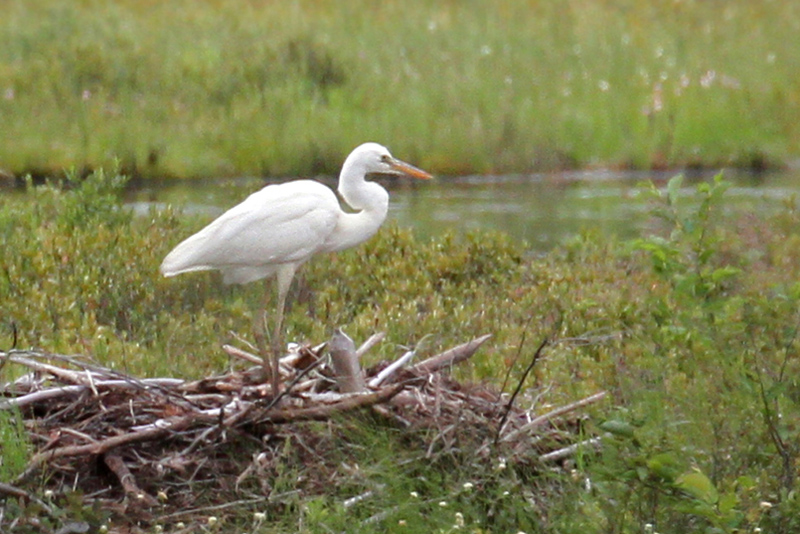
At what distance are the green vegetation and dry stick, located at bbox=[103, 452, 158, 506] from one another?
252 millimetres

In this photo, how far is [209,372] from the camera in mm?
7016

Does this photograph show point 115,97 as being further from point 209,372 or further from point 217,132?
point 209,372

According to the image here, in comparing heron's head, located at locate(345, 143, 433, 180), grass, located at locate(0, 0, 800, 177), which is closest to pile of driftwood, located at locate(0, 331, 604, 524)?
heron's head, located at locate(345, 143, 433, 180)

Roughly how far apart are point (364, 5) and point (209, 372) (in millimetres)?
13940

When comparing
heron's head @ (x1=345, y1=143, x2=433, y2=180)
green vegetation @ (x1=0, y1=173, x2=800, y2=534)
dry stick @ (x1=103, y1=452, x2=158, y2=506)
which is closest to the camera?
green vegetation @ (x1=0, y1=173, x2=800, y2=534)

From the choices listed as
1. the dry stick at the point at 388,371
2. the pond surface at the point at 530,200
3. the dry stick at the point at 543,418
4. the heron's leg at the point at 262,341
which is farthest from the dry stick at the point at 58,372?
the pond surface at the point at 530,200

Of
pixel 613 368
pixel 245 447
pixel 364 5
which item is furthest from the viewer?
pixel 364 5

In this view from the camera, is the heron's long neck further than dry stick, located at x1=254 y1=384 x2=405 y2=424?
Yes

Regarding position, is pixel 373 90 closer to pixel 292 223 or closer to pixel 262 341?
pixel 292 223

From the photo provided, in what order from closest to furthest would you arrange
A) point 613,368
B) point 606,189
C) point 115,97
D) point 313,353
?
1. point 313,353
2. point 613,368
3. point 606,189
4. point 115,97

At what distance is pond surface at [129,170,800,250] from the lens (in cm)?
1306

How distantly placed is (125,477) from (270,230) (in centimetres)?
134

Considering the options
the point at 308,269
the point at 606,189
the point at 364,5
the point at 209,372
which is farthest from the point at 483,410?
the point at 364,5

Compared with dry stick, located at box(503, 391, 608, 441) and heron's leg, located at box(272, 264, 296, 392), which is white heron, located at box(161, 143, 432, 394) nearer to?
heron's leg, located at box(272, 264, 296, 392)
